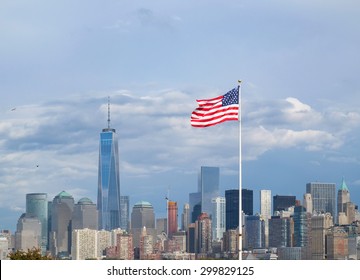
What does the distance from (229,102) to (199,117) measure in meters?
2.13

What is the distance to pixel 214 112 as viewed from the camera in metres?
63.7

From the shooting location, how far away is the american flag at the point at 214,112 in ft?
208

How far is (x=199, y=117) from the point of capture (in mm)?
63719

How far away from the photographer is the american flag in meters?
63.5
